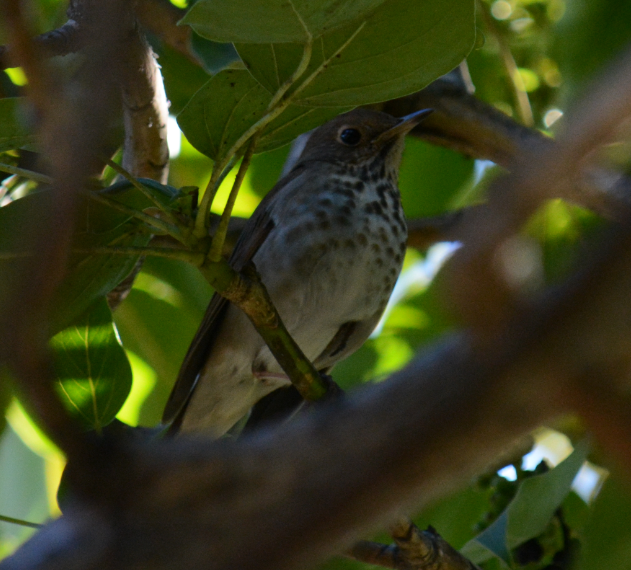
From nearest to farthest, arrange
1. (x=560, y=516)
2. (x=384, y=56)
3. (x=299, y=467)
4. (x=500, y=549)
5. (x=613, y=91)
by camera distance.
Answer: (x=613, y=91), (x=299, y=467), (x=384, y=56), (x=500, y=549), (x=560, y=516)

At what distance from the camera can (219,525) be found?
2.11ft

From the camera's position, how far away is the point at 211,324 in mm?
2947

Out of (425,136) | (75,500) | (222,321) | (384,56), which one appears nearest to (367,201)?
(425,136)

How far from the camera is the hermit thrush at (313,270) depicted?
2900 millimetres

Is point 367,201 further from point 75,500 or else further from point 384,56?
point 75,500

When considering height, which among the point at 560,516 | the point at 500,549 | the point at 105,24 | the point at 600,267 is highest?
the point at 105,24

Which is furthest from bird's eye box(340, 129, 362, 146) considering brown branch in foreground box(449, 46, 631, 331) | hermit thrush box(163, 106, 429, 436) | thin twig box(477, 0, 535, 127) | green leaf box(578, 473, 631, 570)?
brown branch in foreground box(449, 46, 631, 331)

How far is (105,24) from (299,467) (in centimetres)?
38

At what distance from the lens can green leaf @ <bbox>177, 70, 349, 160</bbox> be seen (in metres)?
1.86

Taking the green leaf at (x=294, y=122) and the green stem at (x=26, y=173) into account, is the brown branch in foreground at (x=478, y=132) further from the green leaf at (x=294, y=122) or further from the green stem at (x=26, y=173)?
the green stem at (x=26, y=173)

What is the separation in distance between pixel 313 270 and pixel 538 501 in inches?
50.3

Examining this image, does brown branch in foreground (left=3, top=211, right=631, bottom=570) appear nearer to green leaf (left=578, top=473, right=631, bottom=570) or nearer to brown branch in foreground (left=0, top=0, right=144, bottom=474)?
brown branch in foreground (left=0, top=0, right=144, bottom=474)

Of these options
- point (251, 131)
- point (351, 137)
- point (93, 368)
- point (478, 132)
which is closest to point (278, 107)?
point (251, 131)

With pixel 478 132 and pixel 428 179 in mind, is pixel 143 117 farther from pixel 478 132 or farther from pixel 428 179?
pixel 428 179
